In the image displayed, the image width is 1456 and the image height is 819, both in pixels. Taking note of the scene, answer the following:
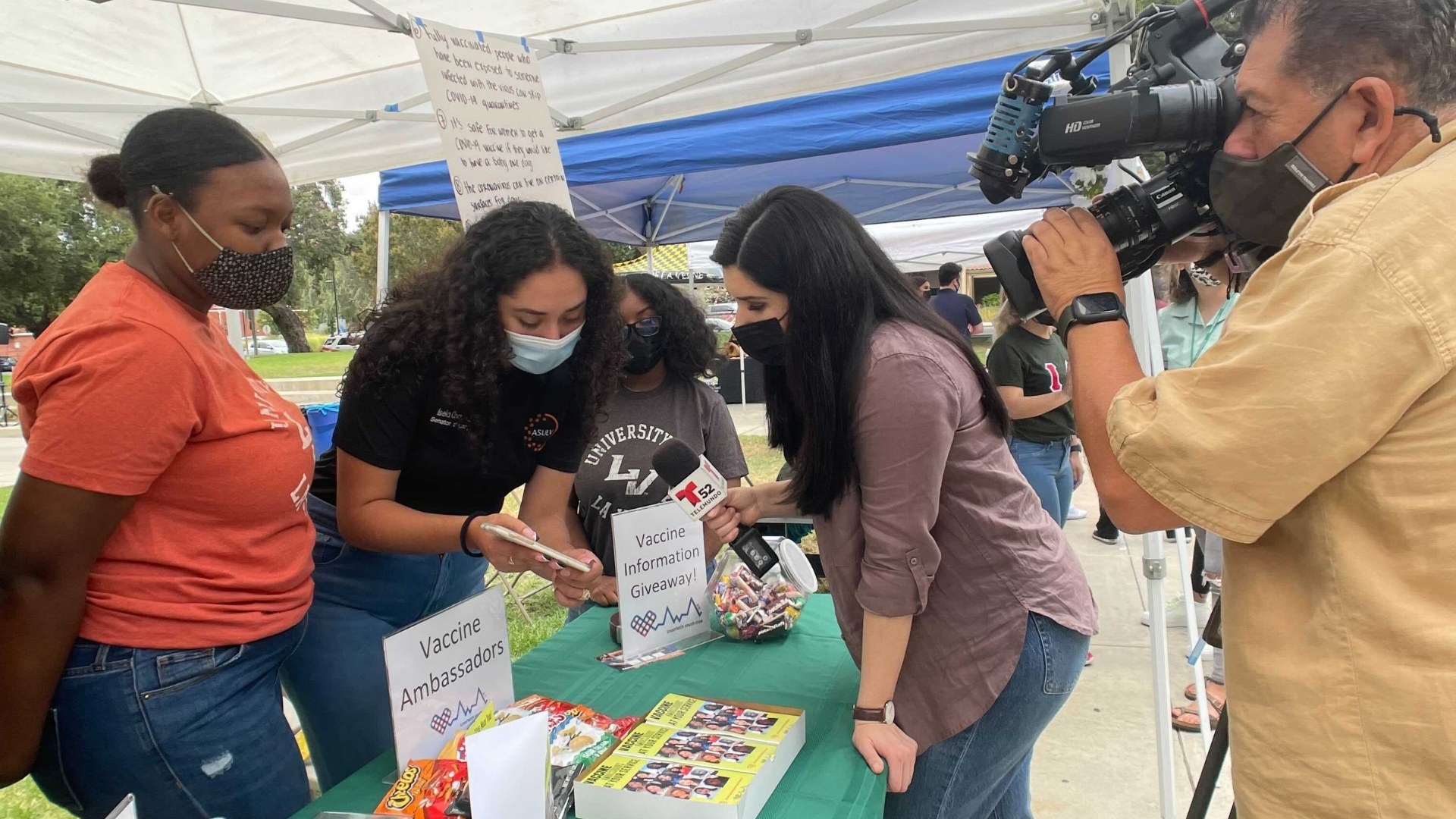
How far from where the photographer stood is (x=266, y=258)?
1365 mm

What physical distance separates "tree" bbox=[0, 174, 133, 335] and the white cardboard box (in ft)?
70.2

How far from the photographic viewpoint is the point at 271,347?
1484 inches

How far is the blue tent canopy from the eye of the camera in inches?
142

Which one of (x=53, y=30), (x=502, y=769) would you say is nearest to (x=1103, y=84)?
(x=502, y=769)

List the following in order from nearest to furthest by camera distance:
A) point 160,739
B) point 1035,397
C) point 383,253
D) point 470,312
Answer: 1. point 160,739
2. point 470,312
3. point 1035,397
4. point 383,253

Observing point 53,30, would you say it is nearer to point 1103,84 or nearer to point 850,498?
point 850,498

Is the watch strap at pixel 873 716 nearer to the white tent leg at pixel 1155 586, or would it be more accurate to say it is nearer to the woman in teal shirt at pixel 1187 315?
the white tent leg at pixel 1155 586

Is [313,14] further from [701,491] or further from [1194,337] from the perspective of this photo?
[1194,337]

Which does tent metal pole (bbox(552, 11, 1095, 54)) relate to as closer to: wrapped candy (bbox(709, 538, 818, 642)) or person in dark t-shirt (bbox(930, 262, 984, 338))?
wrapped candy (bbox(709, 538, 818, 642))

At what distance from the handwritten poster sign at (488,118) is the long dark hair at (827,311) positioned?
82 cm

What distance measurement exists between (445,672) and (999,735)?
36.8 inches

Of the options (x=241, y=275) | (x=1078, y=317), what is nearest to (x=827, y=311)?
(x=1078, y=317)

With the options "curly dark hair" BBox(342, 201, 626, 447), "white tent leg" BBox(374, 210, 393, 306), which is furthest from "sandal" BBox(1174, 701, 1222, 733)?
"white tent leg" BBox(374, 210, 393, 306)

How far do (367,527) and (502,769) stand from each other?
2.37 ft
